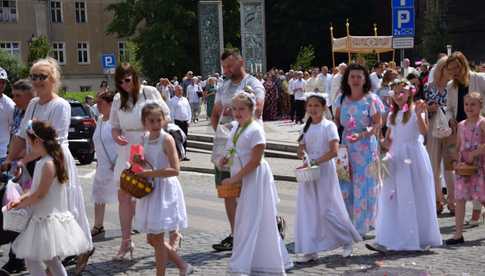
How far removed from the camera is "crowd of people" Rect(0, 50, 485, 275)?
6.26 meters

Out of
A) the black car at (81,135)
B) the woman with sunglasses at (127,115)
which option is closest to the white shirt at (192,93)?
the black car at (81,135)

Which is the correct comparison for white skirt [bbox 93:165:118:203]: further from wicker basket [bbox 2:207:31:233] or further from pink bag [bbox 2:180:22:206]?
wicker basket [bbox 2:207:31:233]

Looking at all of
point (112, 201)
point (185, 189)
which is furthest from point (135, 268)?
point (185, 189)

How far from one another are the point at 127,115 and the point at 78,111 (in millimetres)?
13535

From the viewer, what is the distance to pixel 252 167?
6410mm

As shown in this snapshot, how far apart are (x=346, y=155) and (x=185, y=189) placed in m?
6.43

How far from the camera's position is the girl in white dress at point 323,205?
7.61 m

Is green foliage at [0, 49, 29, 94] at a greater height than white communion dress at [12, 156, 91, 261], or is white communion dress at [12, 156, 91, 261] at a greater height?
green foliage at [0, 49, 29, 94]

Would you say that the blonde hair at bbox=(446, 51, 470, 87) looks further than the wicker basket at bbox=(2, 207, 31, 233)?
Yes

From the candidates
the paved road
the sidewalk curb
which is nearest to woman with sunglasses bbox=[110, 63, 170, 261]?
the paved road

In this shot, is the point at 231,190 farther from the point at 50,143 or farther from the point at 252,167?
the point at 50,143

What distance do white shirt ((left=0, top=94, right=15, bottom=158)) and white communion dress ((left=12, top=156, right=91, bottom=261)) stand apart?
2754 mm

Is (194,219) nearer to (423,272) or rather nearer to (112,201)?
(112,201)

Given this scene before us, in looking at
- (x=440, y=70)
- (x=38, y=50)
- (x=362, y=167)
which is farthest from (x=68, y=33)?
(x=362, y=167)
